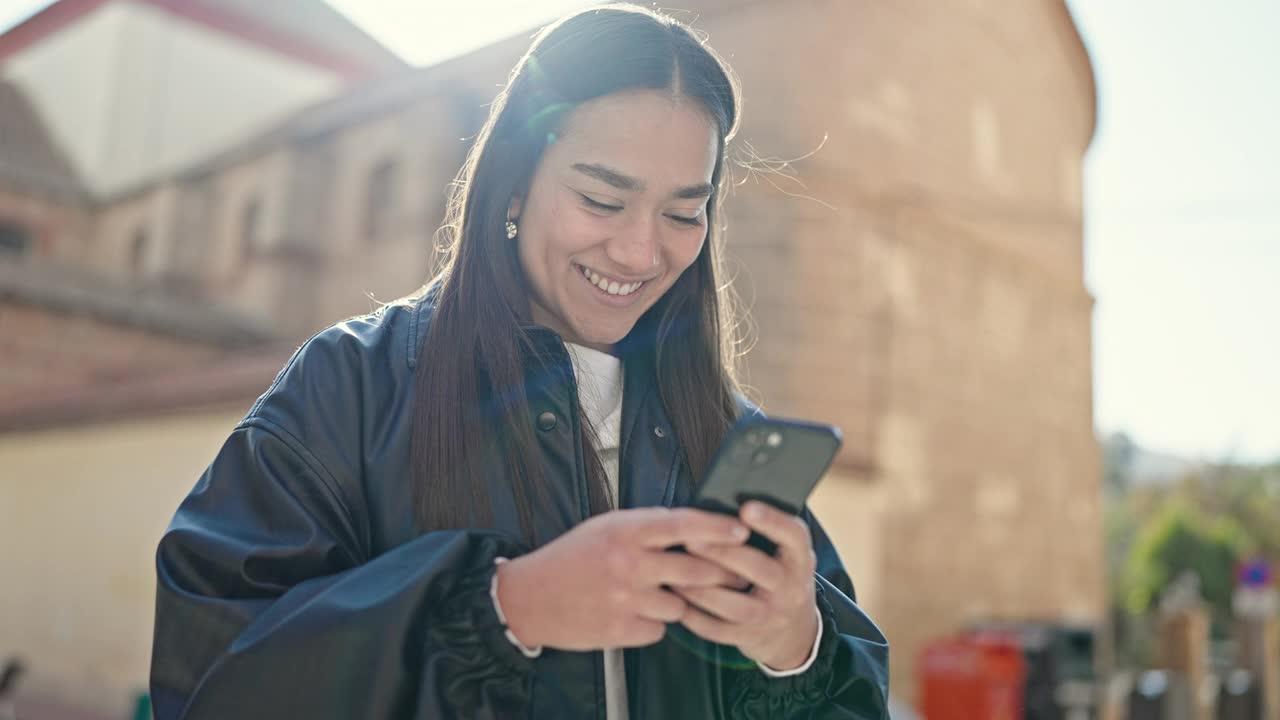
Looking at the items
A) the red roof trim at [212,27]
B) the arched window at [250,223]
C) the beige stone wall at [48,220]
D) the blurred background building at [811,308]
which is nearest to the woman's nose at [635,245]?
the blurred background building at [811,308]

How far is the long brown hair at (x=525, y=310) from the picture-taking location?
149 cm

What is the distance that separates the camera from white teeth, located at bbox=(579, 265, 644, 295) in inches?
64.6

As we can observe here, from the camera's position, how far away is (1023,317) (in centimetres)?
1730

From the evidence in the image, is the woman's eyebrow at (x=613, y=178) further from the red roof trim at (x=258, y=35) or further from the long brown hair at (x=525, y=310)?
the red roof trim at (x=258, y=35)

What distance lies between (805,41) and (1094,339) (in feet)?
24.5

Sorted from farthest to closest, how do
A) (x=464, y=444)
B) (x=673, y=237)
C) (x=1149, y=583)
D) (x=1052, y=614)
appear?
(x=1149, y=583) → (x=1052, y=614) → (x=673, y=237) → (x=464, y=444)

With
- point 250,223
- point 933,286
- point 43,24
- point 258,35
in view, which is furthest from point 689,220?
point 43,24

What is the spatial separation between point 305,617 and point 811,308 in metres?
13.0

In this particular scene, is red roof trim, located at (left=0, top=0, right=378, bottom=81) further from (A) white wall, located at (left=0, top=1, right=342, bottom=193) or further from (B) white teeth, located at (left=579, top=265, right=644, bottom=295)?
(B) white teeth, located at (left=579, top=265, right=644, bottom=295)

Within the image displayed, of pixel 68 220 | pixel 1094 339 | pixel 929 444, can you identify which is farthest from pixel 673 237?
pixel 68 220

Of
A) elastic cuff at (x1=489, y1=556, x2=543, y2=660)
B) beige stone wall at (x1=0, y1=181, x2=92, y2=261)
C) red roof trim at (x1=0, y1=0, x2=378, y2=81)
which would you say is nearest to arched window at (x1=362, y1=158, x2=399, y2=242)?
red roof trim at (x1=0, y1=0, x2=378, y2=81)

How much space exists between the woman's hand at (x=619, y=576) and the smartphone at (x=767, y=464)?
0.08 feet

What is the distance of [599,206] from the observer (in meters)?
1.58

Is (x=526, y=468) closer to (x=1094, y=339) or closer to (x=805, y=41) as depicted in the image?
(x=805, y=41)
